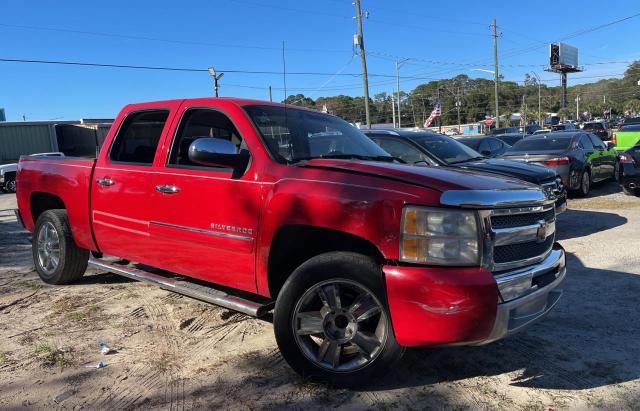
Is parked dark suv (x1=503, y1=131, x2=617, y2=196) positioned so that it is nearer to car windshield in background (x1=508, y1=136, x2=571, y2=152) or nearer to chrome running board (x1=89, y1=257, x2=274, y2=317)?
car windshield in background (x1=508, y1=136, x2=571, y2=152)

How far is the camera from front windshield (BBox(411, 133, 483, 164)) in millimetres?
7881

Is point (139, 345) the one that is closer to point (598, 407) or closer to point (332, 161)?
point (332, 161)

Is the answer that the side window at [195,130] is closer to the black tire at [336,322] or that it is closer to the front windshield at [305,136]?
the front windshield at [305,136]

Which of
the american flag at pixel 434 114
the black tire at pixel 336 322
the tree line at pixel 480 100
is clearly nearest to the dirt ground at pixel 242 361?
the black tire at pixel 336 322

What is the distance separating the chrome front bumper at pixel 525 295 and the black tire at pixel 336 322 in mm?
551

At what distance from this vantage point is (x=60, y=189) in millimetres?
5070

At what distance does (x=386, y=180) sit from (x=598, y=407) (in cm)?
176

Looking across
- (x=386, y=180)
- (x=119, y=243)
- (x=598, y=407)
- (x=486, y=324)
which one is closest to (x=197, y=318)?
(x=119, y=243)

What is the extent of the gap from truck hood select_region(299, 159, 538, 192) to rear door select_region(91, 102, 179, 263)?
1.56 metres

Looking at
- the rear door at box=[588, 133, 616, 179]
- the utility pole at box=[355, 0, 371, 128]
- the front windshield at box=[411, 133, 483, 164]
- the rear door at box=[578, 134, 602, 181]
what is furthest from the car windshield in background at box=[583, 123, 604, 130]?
the front windshield at box=[411, 133, 483, 164]

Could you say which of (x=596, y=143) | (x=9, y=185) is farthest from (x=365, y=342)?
(x=9, y=185)

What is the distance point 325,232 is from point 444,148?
552 centimetres

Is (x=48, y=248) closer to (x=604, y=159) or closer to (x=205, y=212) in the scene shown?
(x=205, y=212)

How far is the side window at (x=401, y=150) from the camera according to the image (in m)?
7.43
